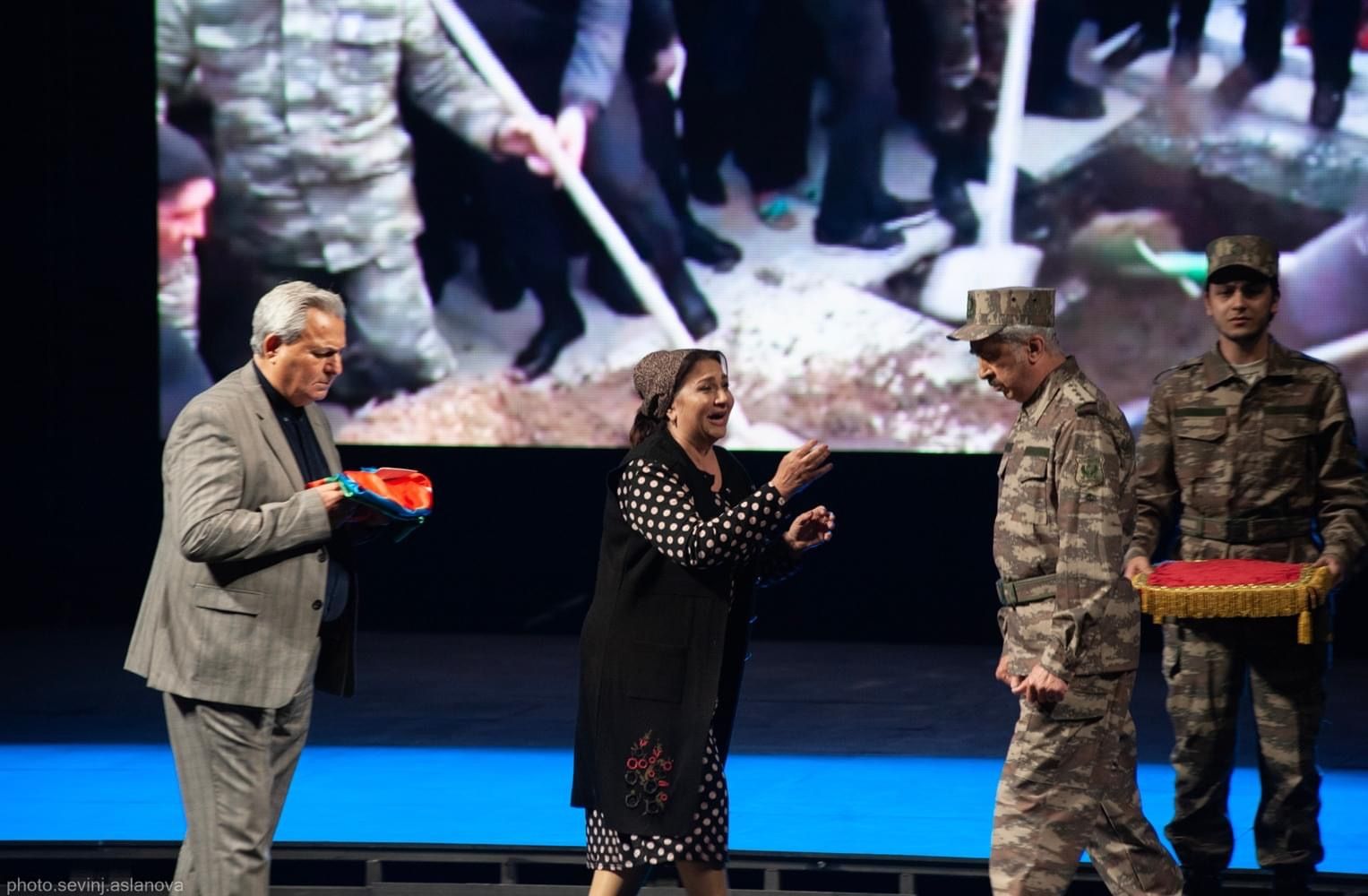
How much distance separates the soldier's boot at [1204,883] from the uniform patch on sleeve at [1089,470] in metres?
1.16

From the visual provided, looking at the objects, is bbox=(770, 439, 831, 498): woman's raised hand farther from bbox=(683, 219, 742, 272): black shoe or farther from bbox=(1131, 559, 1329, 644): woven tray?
bbox=(683, 219, 742, 272): black shoe

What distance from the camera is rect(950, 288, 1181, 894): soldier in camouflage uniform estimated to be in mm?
3311

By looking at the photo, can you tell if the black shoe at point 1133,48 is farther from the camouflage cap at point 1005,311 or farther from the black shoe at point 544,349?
the camouflage cap at point 1005,311

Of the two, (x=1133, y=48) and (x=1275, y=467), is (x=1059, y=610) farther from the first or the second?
(x=1133, y=48)

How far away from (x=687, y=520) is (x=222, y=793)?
38.3 inches

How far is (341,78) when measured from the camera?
7.80 m

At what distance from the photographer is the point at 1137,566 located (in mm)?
4004

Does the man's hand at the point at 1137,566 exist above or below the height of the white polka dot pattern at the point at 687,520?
below

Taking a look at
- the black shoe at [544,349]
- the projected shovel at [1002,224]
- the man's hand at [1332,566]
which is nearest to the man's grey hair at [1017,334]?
the man's hand at [1332,566]

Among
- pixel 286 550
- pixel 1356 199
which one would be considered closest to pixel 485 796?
pixel 286 550

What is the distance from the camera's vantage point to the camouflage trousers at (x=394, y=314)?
786 centimetres

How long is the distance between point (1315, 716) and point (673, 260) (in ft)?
13.8

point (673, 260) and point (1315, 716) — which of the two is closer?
point (1315, 716)

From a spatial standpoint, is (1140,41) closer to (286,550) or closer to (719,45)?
(719,45)
